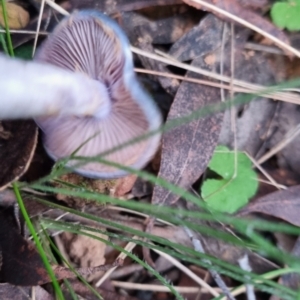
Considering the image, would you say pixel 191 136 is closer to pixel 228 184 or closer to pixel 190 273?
pixel 228 184

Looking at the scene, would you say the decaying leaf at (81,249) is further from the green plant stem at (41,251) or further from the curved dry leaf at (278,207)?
the curved dry leaf at (278,207)

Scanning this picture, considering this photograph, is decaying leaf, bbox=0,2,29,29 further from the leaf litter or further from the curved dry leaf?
the curved dry leaf

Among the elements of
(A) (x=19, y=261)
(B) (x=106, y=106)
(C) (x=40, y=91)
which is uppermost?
(C) (x=40, y=91)

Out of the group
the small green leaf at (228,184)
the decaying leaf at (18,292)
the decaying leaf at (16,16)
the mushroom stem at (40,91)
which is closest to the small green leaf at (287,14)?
the small green leaf at (228,184)

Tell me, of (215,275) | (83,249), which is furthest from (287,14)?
(83,249)

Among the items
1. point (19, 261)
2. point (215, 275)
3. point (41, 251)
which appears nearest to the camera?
point (41, 251)

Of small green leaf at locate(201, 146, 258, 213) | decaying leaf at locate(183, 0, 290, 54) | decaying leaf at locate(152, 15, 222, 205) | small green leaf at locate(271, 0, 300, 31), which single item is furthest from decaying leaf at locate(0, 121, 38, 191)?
small green leaf at locate(271, 0, 300, 31)
